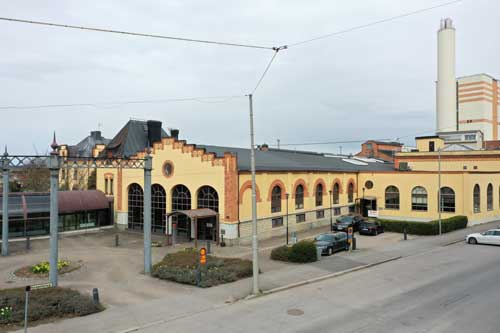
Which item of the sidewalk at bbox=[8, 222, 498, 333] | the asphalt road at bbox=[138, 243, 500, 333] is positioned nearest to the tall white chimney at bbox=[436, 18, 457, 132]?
the sidewalk at bbox=[8, 222, 498, 333]

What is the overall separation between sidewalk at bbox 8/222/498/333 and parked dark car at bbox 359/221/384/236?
13.9 ft

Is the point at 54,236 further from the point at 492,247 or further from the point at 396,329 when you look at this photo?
the point at 492,247

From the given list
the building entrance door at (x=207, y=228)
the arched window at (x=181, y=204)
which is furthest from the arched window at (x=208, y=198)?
the arched window at (x=181, y=204)

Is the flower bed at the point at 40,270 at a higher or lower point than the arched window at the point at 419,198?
lower

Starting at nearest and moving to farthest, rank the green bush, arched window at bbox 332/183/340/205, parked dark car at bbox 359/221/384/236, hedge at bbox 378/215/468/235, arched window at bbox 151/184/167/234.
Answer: the green bush < hedge at bbox 378/215/468/235 < parked dark car at bbox 359/221/384/236 < arched window at bbox 151/184/167/234 < arched window at bbox 332/183/340/205

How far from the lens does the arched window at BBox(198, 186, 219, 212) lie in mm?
31453

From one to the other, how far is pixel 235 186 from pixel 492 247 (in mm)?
19637

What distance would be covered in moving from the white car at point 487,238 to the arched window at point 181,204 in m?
22.8

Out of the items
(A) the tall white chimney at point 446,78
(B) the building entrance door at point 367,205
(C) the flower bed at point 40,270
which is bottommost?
(C) the flower bed at point 40,270

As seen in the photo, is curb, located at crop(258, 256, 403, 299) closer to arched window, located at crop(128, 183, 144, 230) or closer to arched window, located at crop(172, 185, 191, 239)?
arched window, located at crop(172, 185, 191, 239)

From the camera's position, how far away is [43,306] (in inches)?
565

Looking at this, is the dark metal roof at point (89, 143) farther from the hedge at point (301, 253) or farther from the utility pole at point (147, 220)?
the hedge at point (301, 253)

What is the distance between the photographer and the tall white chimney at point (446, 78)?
6775 centimetres

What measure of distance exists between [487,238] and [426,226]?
5420 mm
